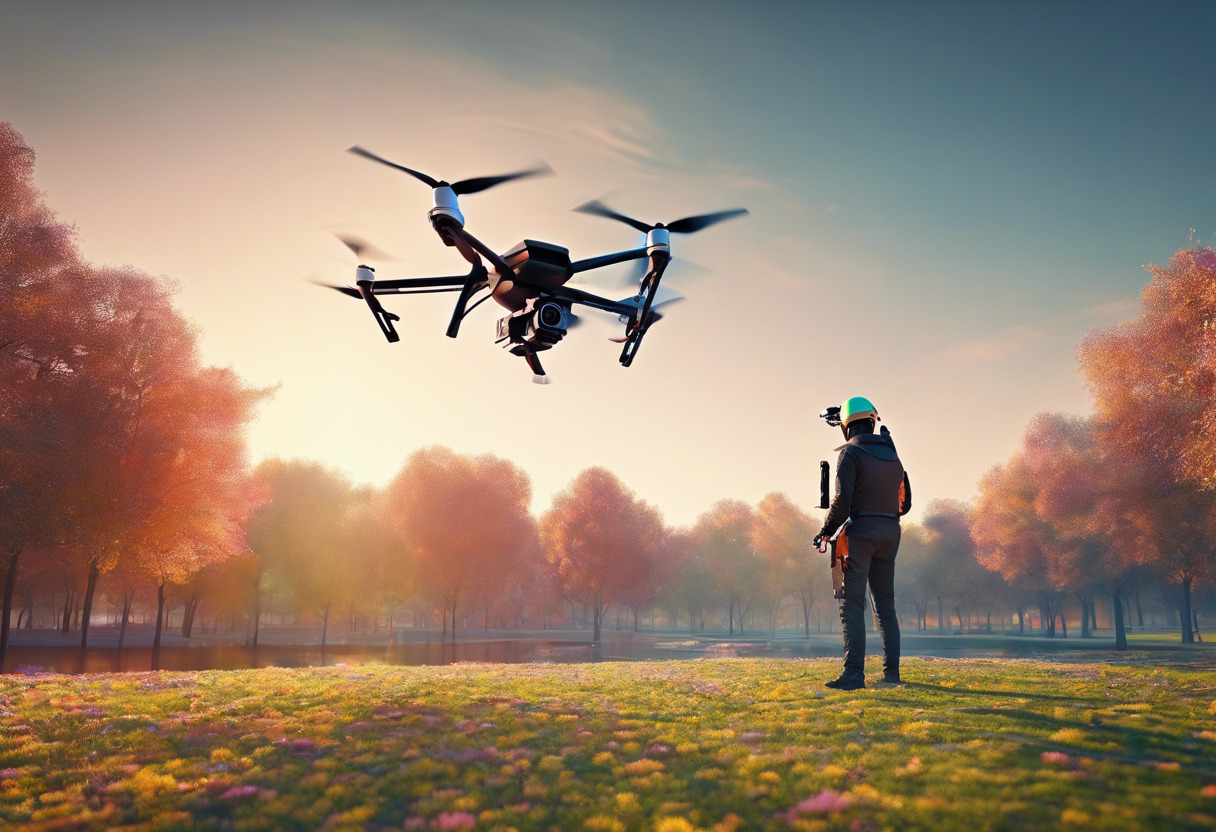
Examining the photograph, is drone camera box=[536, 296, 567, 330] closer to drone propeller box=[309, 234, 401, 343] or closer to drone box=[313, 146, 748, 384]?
drone box=[313, 146, 748, 384]

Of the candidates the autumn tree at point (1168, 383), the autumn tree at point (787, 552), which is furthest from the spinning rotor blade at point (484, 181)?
the autumn tree at point (787, 552)

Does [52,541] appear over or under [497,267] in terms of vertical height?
under

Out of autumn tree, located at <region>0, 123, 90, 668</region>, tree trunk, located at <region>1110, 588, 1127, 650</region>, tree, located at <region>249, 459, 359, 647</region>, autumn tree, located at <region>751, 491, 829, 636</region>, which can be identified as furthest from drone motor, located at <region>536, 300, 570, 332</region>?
autumn tree, located at <region>751, 491, 829, 636</region>

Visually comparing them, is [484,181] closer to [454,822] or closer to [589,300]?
[589,300]

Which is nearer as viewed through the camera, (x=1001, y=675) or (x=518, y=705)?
(x=518, y=705)

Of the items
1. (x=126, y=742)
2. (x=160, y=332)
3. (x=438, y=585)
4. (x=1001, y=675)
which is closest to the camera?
(x=126, y=742)

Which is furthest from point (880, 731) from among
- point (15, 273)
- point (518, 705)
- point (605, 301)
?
point (15, 273)

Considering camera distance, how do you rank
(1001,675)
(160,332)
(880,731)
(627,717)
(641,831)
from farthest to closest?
(160,332)
(1001,675)
(627,717)
(880,731)
(641,831)

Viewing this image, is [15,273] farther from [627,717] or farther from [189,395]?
[627,717]

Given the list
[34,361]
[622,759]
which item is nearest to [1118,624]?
[622,759]
